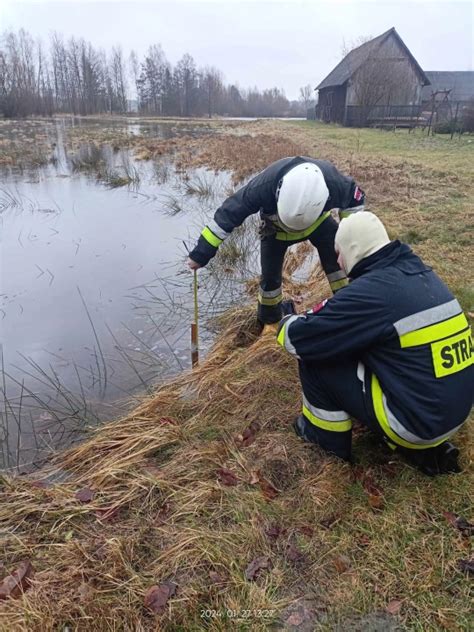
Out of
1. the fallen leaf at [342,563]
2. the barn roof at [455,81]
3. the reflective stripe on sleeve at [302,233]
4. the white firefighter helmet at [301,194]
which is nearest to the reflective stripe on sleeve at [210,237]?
the white firefighter helmet at [301,194]

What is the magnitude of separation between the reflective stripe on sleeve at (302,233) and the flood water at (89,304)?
1433 millimetres

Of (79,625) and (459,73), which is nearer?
(79,625)

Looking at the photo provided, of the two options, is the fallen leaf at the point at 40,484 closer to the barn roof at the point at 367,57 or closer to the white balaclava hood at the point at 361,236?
the white balaclava hood at the point at 361,236

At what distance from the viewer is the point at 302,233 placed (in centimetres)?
369

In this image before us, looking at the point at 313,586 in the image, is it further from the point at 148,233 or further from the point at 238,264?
the point at 148,233

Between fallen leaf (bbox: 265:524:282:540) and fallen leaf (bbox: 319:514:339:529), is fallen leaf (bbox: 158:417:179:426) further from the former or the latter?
fallen leaf (bbox: 319:514:339:529)

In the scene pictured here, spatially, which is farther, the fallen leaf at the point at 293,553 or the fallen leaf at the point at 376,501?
the fallen leaf at the point at 376,501

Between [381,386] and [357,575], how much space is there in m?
0.79

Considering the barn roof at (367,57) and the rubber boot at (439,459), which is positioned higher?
the barn roof at (367,57)

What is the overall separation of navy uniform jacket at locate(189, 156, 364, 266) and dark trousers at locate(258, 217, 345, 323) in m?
0.33

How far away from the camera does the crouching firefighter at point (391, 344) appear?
75.7 inches

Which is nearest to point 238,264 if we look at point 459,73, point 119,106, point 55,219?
point 55,219

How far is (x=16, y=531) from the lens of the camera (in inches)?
85.2

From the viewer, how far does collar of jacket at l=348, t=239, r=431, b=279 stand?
2047 millimetres
